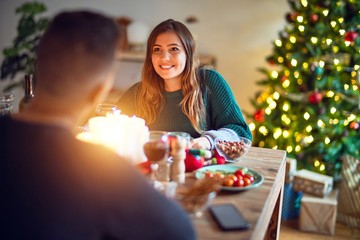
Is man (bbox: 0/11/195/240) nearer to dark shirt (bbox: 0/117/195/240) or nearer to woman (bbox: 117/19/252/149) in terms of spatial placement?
dark shirt (bbox: 0/117/195/240)

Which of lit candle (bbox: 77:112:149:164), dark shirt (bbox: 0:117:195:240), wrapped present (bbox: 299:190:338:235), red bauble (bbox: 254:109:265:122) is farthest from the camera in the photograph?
red bauble (bbox: 254:109:265:122)

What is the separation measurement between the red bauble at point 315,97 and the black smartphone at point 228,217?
1.81 metres

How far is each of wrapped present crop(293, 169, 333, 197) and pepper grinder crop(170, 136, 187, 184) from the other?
163 cm

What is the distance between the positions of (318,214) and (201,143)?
1431mm

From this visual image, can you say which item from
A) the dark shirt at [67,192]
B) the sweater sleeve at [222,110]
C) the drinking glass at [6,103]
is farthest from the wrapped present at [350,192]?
the dark shirt at [67,192]

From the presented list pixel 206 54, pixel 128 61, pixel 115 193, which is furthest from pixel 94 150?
pixel 128 61

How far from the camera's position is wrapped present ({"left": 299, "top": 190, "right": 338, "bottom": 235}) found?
278cm

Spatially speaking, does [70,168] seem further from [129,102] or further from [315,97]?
[315,97]

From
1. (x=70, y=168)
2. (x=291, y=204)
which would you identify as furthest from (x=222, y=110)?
(x=70, y=168)

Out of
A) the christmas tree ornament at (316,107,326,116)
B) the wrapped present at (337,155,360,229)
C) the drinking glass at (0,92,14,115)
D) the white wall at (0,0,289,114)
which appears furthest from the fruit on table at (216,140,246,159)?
the white wall at (0,0,289,114)

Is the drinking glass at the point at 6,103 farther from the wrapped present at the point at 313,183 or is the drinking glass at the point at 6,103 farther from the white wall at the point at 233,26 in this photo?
the white wall at the point at 233,26

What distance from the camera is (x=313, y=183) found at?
282 cm

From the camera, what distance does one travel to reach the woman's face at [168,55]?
2.07 meters

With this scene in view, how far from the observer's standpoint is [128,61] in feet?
15.4
